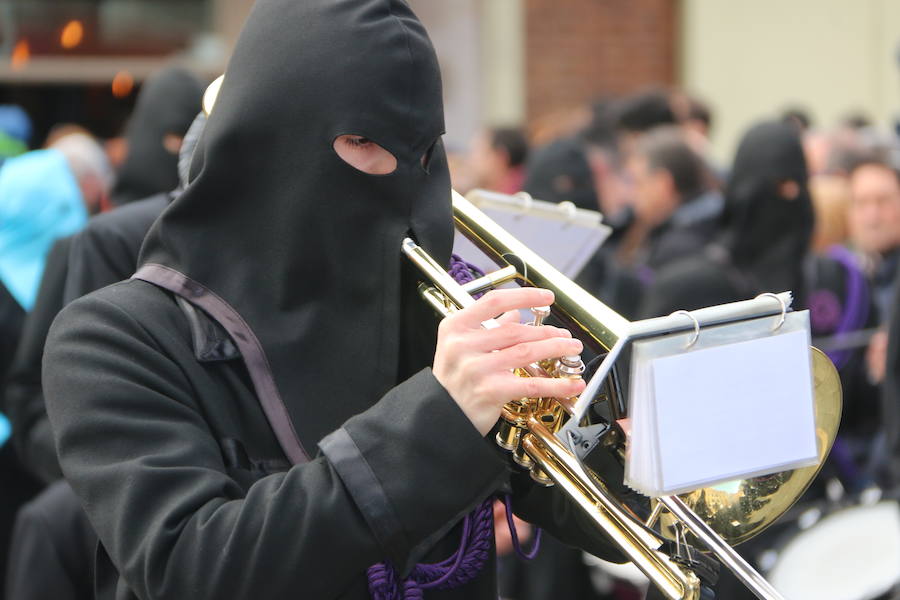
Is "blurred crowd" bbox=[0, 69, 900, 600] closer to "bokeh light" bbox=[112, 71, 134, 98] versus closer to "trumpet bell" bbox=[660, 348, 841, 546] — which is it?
"trumpet bell" bbox=[660, 348, 841, 546]

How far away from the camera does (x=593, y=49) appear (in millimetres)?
13180

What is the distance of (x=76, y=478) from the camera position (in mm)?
1686

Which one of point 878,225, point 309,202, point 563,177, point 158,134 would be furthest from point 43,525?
point 878,225

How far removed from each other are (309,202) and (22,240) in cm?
301

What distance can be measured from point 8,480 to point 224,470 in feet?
8.97

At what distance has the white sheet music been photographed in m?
1.43

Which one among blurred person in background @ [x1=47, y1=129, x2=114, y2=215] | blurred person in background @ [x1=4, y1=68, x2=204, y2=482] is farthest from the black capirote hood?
blurred person in background @ [x1=47, y1=129, x2=114, y2=215]

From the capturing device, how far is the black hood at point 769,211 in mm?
4715

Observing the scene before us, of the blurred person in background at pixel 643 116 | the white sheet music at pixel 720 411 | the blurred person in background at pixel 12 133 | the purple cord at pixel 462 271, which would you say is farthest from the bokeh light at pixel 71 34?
the white sheet music at pixel 720 411

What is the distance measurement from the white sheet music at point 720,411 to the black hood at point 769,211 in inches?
126

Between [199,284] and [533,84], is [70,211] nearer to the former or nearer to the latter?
[199,284]

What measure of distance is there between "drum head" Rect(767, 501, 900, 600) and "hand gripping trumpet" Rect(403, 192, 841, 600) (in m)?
1.49

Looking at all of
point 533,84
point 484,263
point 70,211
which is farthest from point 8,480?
point 533,84

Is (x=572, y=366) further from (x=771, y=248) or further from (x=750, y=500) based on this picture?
(x=771, y=248)
